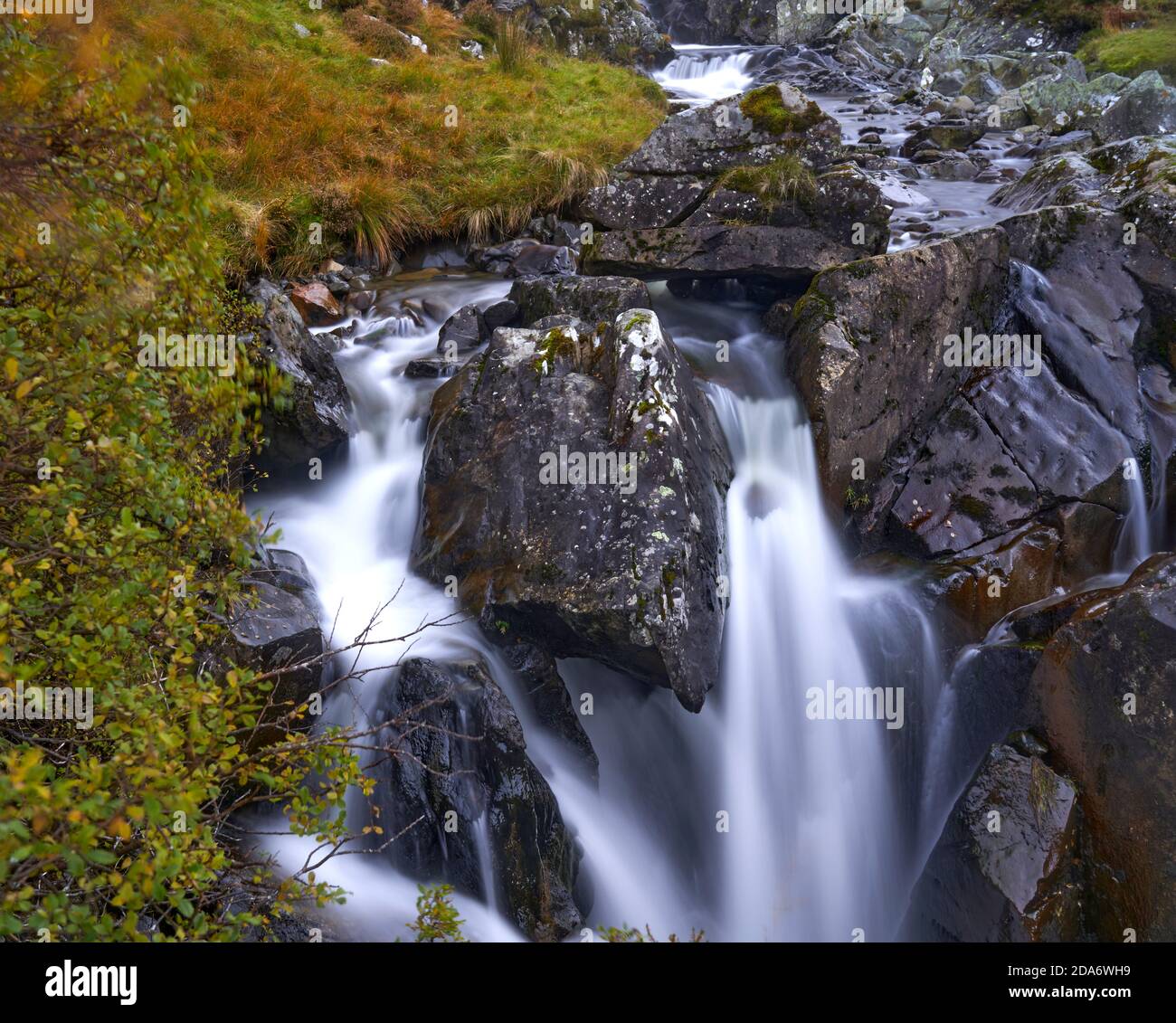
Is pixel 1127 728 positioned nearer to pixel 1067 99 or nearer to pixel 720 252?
pixel 720 252

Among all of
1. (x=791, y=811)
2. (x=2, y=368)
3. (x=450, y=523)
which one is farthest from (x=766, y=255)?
(x=2, y=368)

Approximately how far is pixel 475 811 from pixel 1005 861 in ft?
12.6

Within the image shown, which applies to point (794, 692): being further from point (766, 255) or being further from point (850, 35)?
point (850, 35)

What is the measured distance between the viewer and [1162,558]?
6.27 meters

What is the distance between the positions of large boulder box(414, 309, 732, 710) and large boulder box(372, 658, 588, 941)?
3.22ft

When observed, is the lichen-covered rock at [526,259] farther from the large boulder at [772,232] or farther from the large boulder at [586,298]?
the large boulder at [586,298]

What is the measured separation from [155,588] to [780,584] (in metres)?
5.82

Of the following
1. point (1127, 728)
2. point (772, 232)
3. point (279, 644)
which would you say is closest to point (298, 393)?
point (279, 644)

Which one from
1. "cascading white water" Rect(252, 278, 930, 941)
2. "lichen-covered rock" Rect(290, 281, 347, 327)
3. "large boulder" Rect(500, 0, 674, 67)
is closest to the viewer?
"cascading white water" Rect(252, 278, 930, 941)

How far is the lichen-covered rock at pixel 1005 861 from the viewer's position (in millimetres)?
5551

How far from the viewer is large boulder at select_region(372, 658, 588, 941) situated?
5.94 m

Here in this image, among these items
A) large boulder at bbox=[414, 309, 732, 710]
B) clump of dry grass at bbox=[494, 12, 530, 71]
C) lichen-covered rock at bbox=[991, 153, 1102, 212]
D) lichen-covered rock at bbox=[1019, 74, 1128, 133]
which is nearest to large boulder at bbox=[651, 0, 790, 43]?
clump of dry grass at bbox=[494, 12, 530, 71]

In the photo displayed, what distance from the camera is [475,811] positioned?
5.98m

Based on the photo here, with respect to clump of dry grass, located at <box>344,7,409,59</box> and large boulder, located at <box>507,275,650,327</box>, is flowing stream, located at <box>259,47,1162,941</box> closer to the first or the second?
large boulder, located at <box>507,275,650,327</box>
